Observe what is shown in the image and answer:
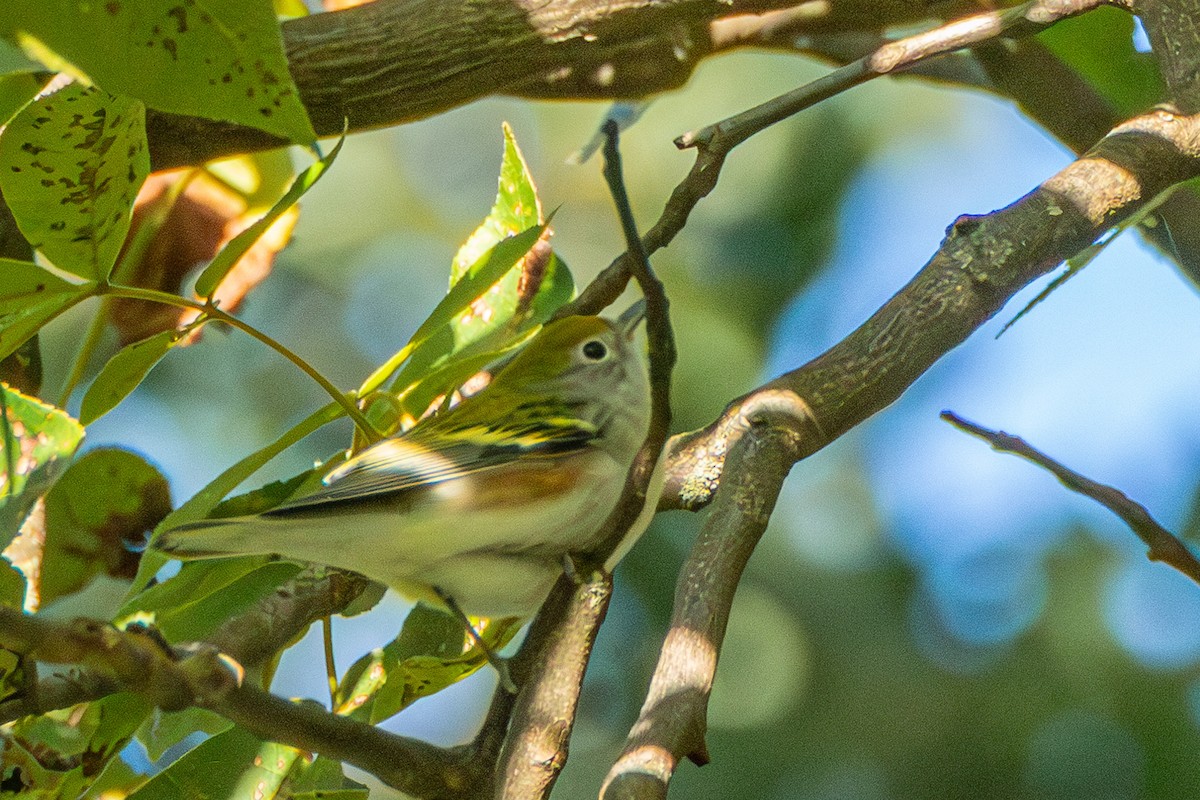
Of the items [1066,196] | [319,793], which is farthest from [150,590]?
[1066,196]

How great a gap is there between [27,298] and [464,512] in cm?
52

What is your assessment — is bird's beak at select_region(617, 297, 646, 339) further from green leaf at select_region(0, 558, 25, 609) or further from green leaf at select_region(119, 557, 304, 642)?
green leaf at select_region(0, 558, 25, 609)

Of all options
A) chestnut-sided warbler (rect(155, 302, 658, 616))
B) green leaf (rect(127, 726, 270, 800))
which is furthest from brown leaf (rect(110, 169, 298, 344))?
green leaf (rect(127, 726, 270, 800))

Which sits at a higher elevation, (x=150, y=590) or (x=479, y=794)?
(x=150, y=590)

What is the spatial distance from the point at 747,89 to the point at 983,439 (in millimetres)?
3197

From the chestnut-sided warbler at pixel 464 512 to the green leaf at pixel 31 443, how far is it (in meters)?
0.13

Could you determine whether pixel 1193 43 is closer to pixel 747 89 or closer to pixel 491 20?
pixel 491 20

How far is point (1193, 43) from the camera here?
1467 mm

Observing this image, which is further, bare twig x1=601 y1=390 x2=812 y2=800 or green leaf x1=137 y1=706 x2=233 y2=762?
green leaf x1=137 y1=706 x2=233 y2=762

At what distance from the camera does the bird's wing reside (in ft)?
4.25

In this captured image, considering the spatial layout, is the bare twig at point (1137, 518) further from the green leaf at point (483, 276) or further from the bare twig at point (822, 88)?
the green leaf at point (483, 276)

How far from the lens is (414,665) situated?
1250 millimetres

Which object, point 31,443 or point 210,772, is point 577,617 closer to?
point 210,772

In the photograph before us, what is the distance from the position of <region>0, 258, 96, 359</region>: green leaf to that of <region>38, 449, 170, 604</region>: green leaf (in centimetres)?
50
